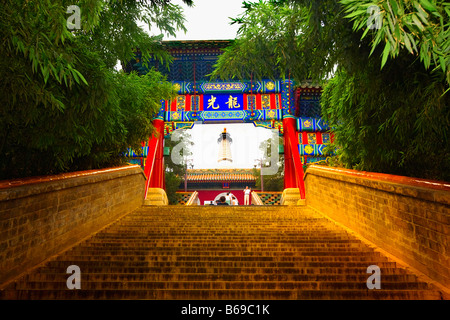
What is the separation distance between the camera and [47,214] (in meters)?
3.06

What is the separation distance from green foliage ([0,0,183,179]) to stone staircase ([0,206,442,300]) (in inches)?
49.4

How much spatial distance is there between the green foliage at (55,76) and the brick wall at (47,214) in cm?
40

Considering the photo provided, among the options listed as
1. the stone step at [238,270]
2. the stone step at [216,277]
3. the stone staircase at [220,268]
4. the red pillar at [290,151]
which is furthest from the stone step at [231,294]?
the red pillar at [290,151]

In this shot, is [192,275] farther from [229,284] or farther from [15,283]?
[15,283]

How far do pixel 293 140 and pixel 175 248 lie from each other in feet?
23.1

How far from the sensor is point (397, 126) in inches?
111

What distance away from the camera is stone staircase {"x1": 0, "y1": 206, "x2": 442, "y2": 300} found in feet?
7.29

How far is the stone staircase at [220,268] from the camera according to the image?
2.22m

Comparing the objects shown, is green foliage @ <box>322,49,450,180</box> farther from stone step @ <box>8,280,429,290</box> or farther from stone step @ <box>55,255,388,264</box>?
stone step @ <box>8,280,429,290</box>

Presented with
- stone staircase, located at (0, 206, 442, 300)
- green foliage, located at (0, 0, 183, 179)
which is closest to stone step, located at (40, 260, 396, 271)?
stone staircase, located at (0, 206, 442, 300)

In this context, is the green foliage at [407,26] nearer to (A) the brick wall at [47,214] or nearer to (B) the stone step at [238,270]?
(B) the stone step at [238,270]

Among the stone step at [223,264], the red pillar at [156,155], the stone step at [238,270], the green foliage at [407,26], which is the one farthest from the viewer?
the red pillar at [156,155]

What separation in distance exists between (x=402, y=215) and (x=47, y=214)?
393cm

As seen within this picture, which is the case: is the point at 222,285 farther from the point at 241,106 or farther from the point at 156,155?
the point at 241,106
